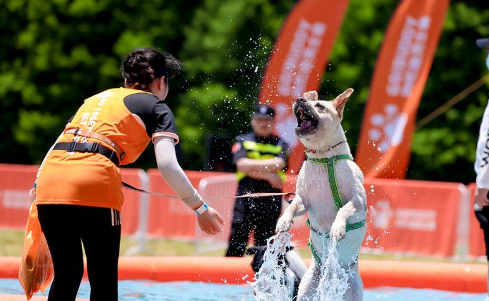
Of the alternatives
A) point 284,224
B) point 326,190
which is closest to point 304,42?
point 326,190

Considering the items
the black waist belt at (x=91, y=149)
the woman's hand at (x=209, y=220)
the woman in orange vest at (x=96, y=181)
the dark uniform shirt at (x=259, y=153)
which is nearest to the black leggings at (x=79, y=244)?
the woman in orange vest at (x=96, y=181)

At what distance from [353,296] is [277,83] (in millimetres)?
7195

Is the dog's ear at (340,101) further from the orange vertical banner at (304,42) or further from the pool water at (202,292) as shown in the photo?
the orange vertical banner at (304,42)

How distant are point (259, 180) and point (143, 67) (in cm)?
277

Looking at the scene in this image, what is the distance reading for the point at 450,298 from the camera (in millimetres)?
6168

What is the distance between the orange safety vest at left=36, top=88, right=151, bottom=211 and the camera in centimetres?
356

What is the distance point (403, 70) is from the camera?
11.7 m

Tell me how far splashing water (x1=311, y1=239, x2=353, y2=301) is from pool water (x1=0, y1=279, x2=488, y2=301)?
139 cm

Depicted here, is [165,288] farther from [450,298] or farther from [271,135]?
[450,298]

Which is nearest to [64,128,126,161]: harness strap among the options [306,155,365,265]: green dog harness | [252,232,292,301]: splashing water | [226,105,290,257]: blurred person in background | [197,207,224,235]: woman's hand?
[197,207,224,235]: woman's hand

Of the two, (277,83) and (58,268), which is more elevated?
(277,83)

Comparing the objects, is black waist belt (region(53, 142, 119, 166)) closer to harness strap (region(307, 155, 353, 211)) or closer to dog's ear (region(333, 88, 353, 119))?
harness strap (region(307, 155, 353, 211))

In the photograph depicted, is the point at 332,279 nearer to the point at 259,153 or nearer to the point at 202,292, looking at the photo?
the point at 202,292

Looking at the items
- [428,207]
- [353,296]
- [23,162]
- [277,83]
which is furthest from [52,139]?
[353,296]
